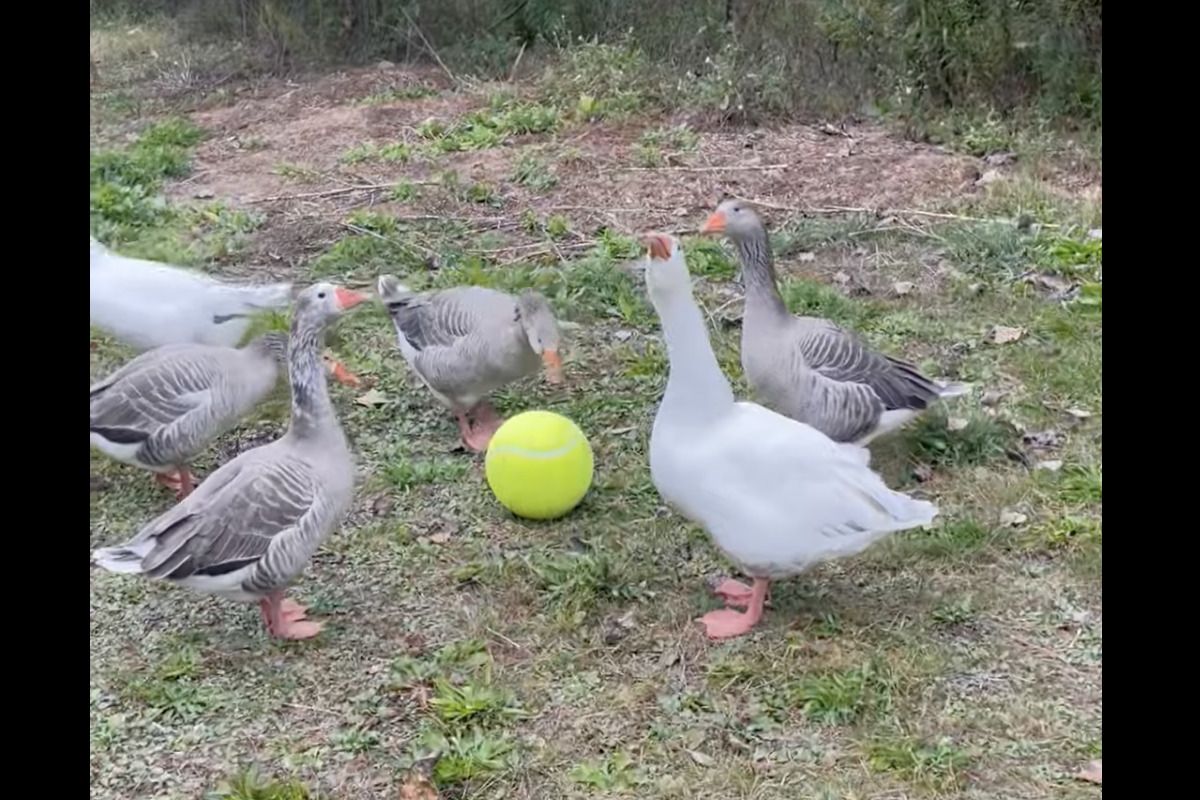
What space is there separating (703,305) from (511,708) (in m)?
2.86

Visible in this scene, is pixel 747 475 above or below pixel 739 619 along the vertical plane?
above

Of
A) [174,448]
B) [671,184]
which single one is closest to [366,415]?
[174,448]

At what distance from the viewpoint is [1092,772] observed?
2.88 meters

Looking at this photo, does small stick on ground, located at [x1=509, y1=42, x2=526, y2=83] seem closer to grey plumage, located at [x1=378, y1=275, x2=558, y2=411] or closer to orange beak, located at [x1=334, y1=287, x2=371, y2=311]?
grey plumage, located at [x1=378, y1=275, x2=558, y2=411]

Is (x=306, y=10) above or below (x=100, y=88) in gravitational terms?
above

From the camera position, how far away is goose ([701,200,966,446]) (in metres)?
4.11

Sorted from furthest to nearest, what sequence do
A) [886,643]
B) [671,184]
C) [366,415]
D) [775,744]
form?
[671,184]
[366,415]
[886,643]
[775,744]

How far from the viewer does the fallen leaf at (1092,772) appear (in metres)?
2.85

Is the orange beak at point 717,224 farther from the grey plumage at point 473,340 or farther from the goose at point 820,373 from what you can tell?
the grey plumage at point 473,340

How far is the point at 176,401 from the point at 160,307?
2.89 ft

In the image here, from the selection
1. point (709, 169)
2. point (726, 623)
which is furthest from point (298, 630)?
point (709, 169)

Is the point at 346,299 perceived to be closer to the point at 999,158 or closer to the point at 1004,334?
the point at 1004,334

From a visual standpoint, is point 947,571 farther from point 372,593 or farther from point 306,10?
point 306,10

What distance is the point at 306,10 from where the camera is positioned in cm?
992
